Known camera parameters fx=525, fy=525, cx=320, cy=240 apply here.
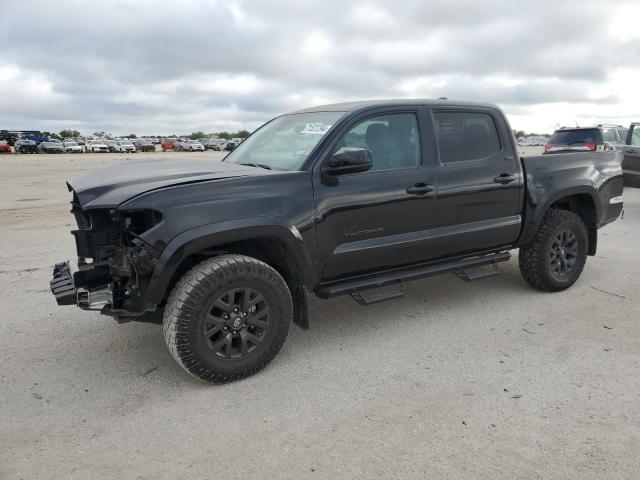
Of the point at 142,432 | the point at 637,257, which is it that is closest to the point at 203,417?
the point at 142,432

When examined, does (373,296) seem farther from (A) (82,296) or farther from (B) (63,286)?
(B) (63,286)

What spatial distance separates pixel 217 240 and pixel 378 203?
1250mm

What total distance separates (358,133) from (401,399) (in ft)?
6.29

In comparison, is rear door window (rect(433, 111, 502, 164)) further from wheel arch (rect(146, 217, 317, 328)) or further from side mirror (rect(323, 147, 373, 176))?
wheel arch (rect(146, 217, 317, 328))

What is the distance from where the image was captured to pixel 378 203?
12.5ft

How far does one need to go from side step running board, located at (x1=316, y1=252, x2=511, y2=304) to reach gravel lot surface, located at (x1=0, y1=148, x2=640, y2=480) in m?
0.36

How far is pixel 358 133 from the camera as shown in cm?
390

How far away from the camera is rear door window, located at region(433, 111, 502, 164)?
429 cm

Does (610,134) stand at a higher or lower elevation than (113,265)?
higher

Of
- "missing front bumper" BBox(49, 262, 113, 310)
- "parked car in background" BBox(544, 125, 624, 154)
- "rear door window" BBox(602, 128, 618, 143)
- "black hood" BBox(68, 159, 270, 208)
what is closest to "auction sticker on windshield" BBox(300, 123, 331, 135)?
"black hood" BBox(68, 159, 270, 208)

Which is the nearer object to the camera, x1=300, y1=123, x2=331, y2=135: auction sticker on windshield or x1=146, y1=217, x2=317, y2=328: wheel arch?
x1=146, y1=217, x2=317, y2=328: wheel arch

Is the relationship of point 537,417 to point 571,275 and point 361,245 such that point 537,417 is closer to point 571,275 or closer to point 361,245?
point 361,245

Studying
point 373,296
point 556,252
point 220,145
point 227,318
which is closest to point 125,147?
point 220,145

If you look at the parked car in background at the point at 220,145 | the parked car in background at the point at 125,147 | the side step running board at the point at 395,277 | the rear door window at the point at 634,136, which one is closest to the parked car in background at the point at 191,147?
the parked car in background at the point at 220,145
